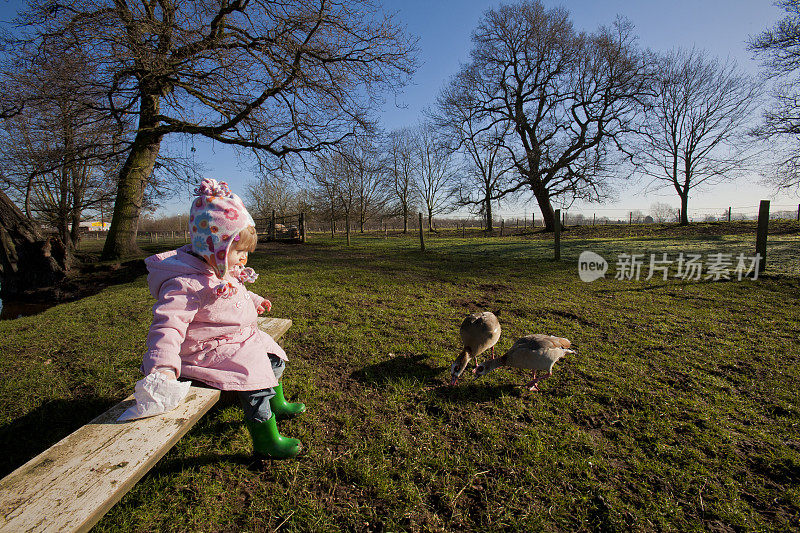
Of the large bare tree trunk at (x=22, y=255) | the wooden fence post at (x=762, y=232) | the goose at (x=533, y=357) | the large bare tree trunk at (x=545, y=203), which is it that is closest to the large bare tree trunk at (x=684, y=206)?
the large bare tree trunk at (x=545, y=203)

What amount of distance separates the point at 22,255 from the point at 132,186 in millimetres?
4336

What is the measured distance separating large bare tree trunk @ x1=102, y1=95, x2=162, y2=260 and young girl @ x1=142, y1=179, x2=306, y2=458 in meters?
12.7

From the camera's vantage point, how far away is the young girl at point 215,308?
188 cm

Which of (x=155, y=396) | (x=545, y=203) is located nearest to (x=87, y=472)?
(x=155, y=396)

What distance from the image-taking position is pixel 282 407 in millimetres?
2732

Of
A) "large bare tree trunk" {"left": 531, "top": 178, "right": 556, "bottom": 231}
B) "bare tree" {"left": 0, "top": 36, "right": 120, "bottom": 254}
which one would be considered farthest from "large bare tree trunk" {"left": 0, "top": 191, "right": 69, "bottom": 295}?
"large bare tree trunk" {"left": 531, "top": 178, "right": 556, "bottom": 231}

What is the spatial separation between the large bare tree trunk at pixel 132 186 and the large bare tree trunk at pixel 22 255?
3268 mm

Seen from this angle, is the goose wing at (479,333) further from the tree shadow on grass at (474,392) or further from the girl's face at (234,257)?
the girl's face at (234,257)

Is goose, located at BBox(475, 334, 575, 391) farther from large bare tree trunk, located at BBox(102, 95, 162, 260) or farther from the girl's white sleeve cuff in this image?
large bare tree trunk, located at BBox(102, 95, 162, 260)

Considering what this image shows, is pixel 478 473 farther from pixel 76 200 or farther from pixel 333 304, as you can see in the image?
pixel 76 200

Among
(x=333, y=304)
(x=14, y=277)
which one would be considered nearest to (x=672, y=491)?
(x=333, y=304)

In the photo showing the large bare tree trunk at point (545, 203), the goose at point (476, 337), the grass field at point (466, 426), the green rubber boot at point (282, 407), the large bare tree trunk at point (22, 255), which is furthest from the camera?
the large bare tree trunk at point (545, 203)

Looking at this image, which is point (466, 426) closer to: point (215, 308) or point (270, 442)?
point (270, 442)

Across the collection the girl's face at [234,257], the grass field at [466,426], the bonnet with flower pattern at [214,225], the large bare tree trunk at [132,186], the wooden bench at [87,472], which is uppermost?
the large bare tree trunk at [132,186]
